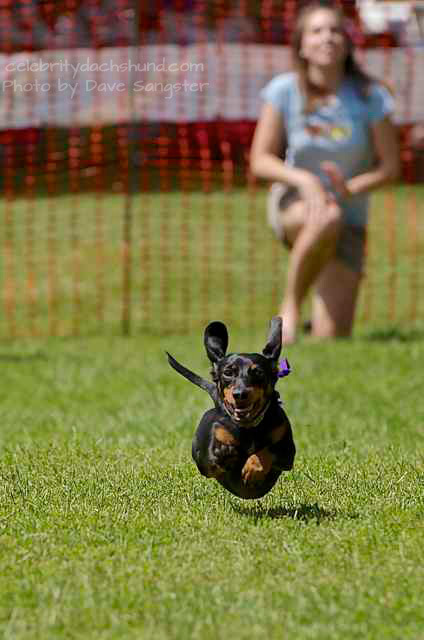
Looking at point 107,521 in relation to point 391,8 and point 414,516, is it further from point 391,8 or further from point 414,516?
point 391,8

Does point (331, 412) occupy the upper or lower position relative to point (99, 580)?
lower

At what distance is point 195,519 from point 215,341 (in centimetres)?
49

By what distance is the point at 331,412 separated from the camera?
5.80 meters

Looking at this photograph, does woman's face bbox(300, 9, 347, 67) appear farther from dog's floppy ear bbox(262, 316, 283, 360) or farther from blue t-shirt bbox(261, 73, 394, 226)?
dog's floppy ear bbox(262, 316, 283, 360)

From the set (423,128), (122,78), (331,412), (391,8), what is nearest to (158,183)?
(423,128)

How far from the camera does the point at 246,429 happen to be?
335 cm

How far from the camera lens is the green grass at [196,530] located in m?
2.71

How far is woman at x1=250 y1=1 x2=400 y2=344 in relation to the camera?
757 centimetres

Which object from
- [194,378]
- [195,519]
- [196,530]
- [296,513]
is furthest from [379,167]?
[196,530]

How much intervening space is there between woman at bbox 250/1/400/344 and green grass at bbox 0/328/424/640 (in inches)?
68.1

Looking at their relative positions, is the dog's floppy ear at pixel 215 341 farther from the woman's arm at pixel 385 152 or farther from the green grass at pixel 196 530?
the woman's arm at pixel 385 152

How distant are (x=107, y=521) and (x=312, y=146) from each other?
4650 millimetres

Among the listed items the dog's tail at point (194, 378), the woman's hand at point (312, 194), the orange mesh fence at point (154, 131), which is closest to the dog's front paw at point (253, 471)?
the dog's tail at point (194, 378)

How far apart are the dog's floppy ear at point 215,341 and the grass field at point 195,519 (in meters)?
0.44
